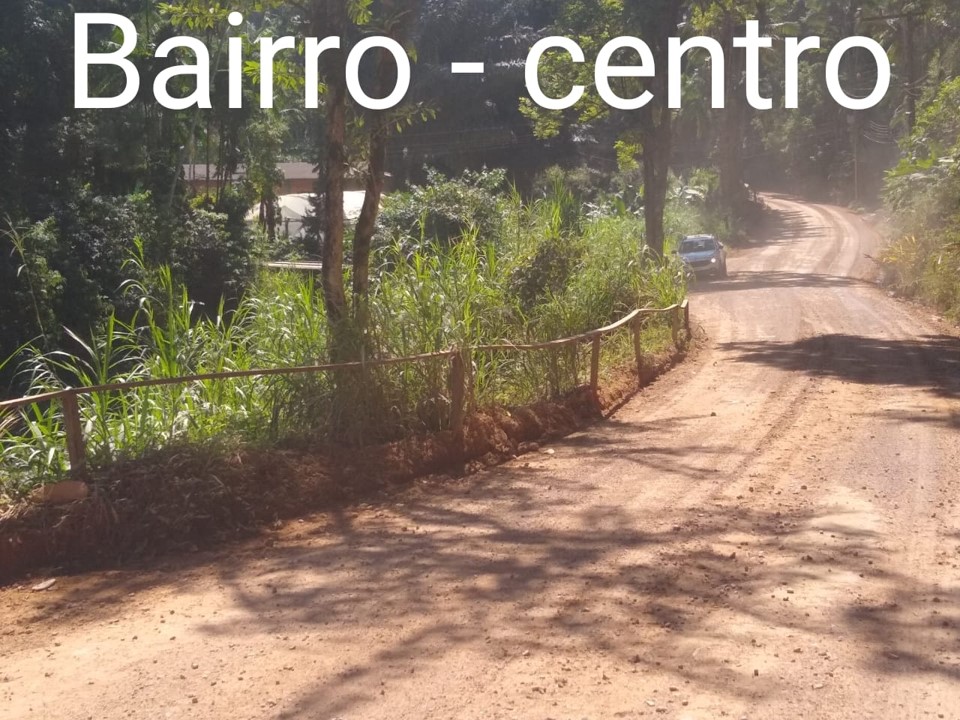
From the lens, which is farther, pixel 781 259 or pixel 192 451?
pixel 781 259

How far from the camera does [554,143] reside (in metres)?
44.5

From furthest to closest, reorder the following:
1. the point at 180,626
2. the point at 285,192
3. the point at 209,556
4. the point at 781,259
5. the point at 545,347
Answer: the point at 285,192 < the point at 781,259 < the point at 545,347 < the point at 209,556 < the point at 180,626

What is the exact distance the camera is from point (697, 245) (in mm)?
40938

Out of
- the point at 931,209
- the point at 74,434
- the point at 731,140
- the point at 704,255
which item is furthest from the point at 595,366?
the point at 731,140

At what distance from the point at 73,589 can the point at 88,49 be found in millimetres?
21879


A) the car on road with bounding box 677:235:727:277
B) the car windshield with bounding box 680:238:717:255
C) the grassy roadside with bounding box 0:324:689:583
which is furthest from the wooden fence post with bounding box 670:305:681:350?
the car windshield with bounding box 680:238:717:255

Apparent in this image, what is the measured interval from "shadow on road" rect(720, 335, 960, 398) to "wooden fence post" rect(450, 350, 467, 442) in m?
7.04

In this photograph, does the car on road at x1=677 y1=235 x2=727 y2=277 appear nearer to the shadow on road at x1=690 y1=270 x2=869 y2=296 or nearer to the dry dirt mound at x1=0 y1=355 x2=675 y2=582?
the shadow on road at x1=690 y1=270 x2=869 y2=296

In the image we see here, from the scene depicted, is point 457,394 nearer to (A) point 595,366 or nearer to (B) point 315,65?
(A) point 595,366

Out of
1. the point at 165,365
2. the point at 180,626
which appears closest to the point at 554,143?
the point at 165,365

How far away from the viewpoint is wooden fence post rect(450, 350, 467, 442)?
1080cm

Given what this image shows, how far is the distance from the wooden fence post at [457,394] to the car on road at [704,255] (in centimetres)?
2936

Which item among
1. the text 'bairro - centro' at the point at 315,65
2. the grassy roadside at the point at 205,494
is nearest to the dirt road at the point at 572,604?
the grassy roadside at the point at 205,494

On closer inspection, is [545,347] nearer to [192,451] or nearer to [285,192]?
[192,451]
